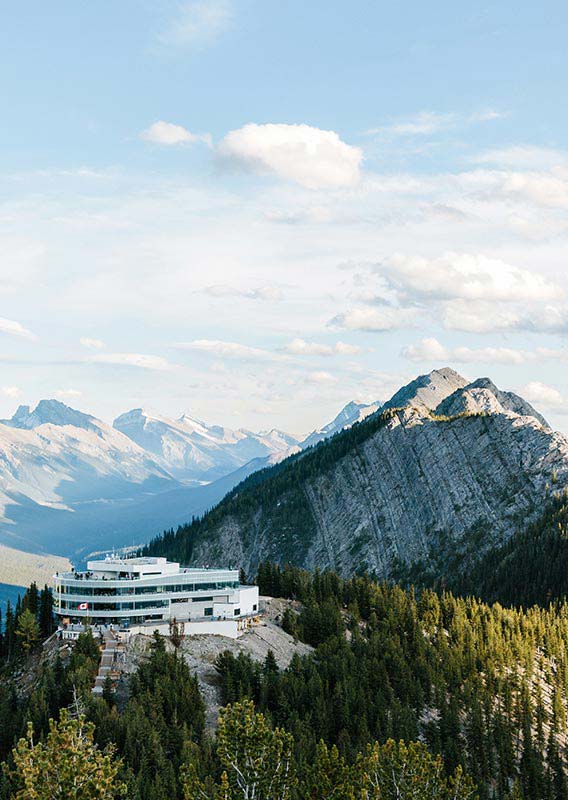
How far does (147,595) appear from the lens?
6791 inches

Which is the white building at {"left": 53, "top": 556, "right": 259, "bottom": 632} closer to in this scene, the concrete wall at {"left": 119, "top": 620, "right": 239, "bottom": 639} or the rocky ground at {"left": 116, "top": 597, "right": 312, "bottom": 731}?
the concrete wall at {"left": 119, "top": 620, "right": 239, "bottom": 639}

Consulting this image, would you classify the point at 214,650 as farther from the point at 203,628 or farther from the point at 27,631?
the point at 27,631

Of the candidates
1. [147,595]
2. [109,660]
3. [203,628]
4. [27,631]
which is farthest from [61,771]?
[147,595]

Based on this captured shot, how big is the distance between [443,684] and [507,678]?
23793 mm

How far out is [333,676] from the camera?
159250mm

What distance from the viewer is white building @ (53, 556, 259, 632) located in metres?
170

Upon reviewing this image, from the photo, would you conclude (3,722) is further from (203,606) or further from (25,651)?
(203,606)

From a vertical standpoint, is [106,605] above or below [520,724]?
above

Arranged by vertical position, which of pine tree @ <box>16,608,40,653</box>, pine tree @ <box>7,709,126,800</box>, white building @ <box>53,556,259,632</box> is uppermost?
white building @ <box>53,556,259,632</box>

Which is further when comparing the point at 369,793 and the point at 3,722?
the point at 3,722

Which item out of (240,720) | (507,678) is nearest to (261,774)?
(240,720)

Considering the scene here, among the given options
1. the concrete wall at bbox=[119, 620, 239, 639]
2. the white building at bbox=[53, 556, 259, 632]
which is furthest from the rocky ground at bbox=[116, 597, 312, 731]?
the white building at bbox=[53, 556, 259, 632]

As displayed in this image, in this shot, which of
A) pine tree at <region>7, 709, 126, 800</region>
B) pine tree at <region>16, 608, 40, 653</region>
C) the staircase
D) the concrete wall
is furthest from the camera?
the concrete wall

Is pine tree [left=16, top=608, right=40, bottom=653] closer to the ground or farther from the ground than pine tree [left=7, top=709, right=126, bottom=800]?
farther from the ground
